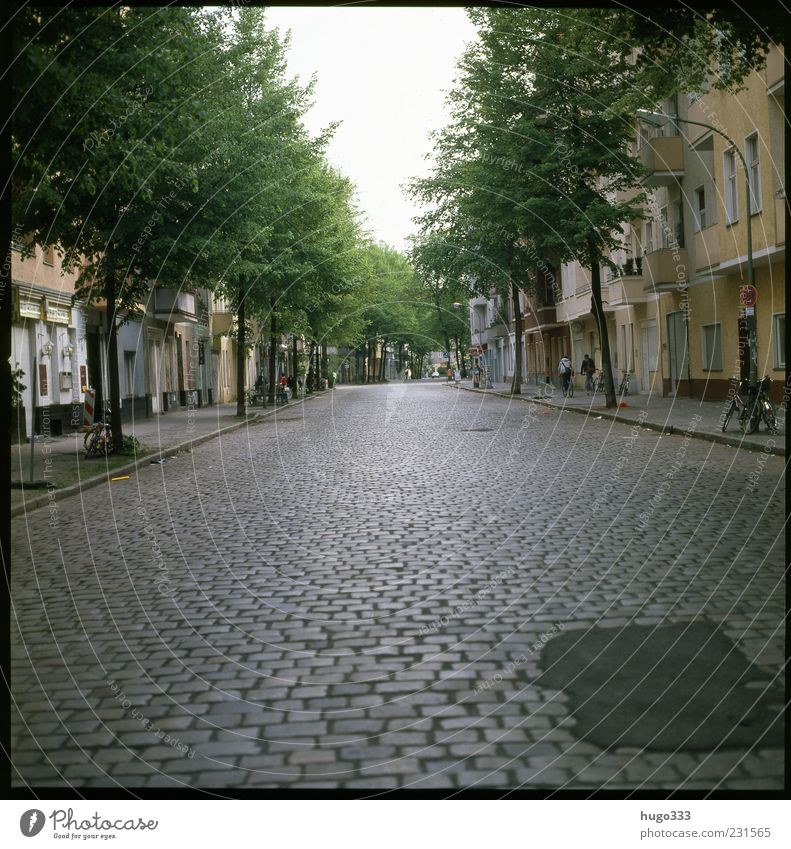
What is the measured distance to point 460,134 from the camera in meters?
33.2

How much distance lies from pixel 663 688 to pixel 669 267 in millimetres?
30095

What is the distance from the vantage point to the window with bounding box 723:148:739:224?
90.5 ft

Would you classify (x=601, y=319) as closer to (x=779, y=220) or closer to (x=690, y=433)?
(x=779, y=220)

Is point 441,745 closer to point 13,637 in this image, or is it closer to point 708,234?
point 13,637

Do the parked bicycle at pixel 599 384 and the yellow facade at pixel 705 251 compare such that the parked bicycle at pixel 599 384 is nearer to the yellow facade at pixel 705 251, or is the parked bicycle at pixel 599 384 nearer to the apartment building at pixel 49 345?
the yellow facade at pixel 705 251

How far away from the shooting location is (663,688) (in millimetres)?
4582

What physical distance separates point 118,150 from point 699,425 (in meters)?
13.9

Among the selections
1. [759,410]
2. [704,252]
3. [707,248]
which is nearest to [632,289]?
[704,252]

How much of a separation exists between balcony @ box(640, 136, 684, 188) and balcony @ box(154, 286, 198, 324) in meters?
17.5

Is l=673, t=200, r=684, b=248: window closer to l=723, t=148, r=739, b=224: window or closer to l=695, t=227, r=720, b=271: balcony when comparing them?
l=695, t=227, r=720, b=271: balcony

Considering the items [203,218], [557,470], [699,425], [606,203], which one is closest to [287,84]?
[606,203]

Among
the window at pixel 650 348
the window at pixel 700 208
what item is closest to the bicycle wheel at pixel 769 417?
the window at pixel 700 208

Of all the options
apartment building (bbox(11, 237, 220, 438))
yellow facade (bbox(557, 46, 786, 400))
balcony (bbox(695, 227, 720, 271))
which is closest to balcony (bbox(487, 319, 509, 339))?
yellow facade (bbox(557, 46, 786, 400))

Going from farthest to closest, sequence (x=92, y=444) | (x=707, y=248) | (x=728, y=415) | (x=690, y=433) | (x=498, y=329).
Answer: (x=498, y=329), (x=707, y=248), (x=690, y=433), (x=92, y=444), (x=728, y=415)
